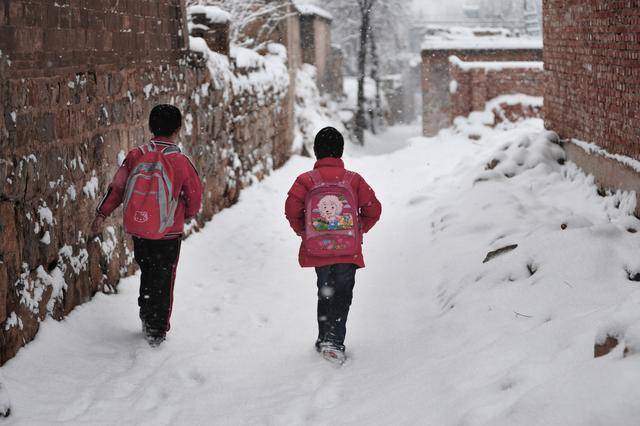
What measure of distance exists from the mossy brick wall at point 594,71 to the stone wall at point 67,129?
4.07m

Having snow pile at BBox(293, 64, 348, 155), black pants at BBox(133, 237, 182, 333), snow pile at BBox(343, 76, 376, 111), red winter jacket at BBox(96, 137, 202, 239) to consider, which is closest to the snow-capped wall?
snow pile at BBox(293, 64, 348, 155)

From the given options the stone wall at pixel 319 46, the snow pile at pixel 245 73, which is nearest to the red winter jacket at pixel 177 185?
the snow pile at pixel 245 73

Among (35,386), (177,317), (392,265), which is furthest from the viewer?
(392,265)

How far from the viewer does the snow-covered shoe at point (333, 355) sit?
4.73 meters

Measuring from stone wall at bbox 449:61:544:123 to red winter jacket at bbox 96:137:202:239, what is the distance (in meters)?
13.4

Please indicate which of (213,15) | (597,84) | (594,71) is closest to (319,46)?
(213,15)

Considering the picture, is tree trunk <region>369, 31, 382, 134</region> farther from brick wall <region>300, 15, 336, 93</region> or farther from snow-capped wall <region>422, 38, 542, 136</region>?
snow-capped wall <region>422, 38, 542, 136</region>

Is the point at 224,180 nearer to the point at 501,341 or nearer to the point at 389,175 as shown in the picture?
the point at 389,175

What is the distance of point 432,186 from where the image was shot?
36.1ft

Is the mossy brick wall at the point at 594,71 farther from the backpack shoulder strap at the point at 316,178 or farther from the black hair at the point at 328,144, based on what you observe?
the backpack shoulder strap at the point at 316,178

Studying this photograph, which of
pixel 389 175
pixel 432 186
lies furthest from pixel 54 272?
pixel 389 175

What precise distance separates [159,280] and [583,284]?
8.56 feet

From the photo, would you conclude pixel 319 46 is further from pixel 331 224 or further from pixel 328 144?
pixel 331 224

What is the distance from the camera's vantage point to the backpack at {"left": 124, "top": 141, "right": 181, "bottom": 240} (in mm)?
4625
